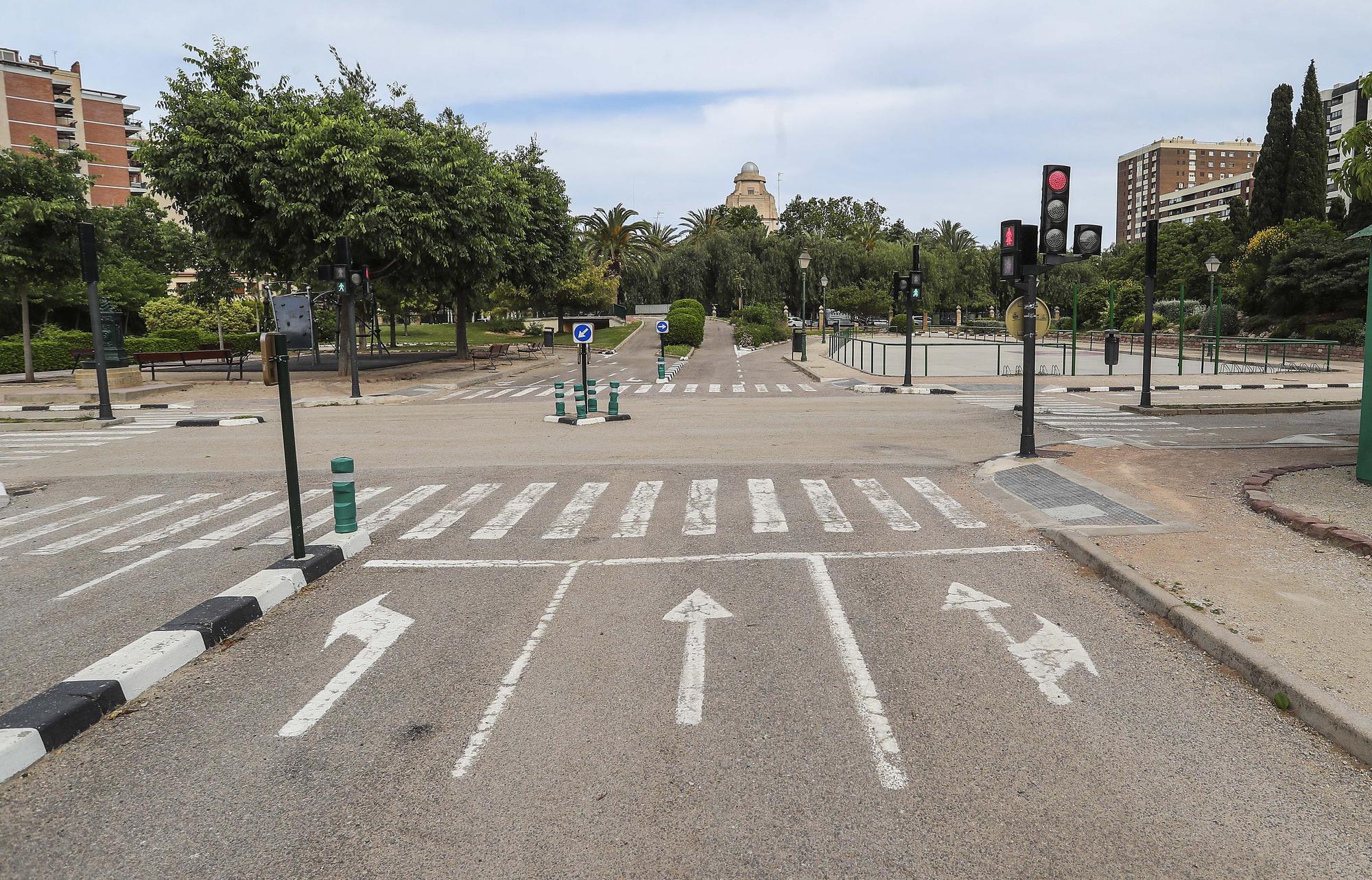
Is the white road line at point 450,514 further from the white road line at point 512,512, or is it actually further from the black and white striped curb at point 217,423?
the black and white striped curb at point 217,423

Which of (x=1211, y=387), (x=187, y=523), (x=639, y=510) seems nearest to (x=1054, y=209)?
(x=639, y=510)

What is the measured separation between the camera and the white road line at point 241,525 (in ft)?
29.9

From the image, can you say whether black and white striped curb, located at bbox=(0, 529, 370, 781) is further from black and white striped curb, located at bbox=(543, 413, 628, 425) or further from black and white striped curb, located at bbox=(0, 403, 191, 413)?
black and white striped curb, located at bbox=(0, 403, 191, 413)

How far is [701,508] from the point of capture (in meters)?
10.4

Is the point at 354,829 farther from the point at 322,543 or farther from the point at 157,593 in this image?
the point at 322,543

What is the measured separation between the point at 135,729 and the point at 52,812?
0.86 m

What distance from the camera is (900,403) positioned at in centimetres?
2325

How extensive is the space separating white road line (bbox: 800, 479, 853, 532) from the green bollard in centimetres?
445

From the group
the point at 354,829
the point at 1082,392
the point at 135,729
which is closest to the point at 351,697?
the point at 135,729

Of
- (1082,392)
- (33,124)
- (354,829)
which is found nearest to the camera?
(354,829)

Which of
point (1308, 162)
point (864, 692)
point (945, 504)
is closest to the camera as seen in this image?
point (864, 692)

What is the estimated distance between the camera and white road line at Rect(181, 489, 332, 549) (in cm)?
912

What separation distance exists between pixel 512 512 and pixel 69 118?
106 meters

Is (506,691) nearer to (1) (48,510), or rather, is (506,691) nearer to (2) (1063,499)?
(2) (1063,499)
